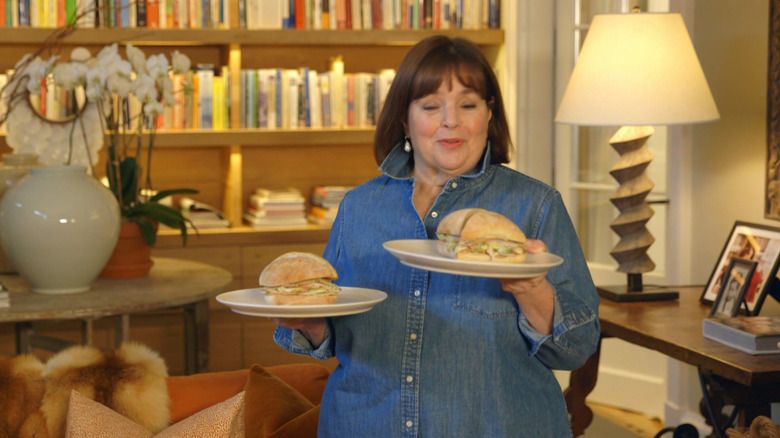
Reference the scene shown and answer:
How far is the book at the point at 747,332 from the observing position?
217 centimetres

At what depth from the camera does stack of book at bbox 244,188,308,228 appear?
421 centimetres

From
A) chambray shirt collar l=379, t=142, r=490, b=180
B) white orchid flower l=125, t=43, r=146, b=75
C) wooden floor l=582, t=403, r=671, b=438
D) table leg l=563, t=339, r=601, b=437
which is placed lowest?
wooden floor l=582, t=403, r=671, b=438

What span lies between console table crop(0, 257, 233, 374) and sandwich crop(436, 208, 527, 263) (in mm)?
1499

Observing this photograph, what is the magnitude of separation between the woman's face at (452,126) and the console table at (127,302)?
1392mm

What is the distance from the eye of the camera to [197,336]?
3.07 meters

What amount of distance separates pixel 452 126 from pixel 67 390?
0.88m

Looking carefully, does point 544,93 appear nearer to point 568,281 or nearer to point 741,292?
point 741,292

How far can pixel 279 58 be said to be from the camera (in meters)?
4.46

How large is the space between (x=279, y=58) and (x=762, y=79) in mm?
2213

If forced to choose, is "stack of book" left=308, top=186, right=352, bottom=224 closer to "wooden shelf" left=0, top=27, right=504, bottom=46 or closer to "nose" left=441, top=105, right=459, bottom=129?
"wooden shelf" left=0, top=27, right=504, bottom=46

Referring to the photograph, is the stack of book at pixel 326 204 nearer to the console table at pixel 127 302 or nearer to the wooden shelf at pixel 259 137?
the wooden shelf at pixel 259 137

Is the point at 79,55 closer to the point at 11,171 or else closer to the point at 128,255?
the point at 11,171

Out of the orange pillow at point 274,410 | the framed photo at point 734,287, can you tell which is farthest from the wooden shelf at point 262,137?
the orange pillow at point 274,410

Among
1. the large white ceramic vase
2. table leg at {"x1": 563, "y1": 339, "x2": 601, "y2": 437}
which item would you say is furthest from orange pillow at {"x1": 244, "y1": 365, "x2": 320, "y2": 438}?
table leg at {"x1": 563, "y1": 339, "x2": 601, "y2": 437}
